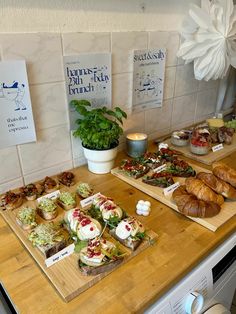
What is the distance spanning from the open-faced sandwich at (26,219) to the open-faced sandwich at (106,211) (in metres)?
0.17

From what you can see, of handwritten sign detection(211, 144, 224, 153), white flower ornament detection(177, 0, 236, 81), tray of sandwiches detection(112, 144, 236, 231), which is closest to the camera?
tray of sandwiches detection(112, 144, 236, 231)

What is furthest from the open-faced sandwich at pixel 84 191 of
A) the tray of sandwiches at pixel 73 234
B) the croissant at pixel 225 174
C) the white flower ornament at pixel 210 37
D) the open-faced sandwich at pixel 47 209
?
the white flower ornament at pixel 210 37

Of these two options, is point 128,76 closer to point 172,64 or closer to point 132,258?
point 172,64

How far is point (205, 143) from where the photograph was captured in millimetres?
1214

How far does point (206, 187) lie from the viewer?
877 millimetres

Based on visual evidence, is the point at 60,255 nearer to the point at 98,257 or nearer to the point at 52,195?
the point at 98,257

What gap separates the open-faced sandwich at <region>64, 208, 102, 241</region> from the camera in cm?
71

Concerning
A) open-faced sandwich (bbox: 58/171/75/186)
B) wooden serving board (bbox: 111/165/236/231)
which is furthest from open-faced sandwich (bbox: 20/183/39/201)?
wooden serving board (bbox: 111/165/236/231)

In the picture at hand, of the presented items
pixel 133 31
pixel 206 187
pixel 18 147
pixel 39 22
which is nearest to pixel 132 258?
pixel 206 187

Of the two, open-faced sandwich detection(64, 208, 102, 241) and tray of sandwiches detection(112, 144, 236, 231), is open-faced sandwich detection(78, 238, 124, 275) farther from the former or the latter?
tray of sandwiches detection(112, 144, 236, 231)

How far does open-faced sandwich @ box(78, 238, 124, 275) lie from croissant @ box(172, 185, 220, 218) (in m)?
0.25

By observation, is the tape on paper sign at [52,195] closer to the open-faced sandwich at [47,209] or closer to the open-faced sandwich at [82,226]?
the open-faced sandwich at [47,209]

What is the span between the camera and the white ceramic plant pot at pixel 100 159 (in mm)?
→ 1032

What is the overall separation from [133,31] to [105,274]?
920mm
